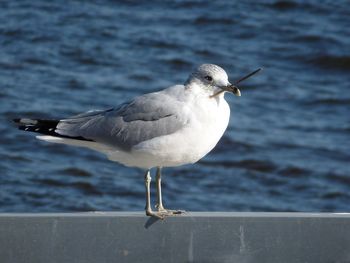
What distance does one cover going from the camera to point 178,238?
341 centimetres

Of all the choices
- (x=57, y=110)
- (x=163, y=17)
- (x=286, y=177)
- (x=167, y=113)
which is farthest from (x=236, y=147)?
(x=167, y=113)

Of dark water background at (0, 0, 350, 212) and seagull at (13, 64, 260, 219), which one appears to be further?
dark water background at (0, 0, 350, 212)

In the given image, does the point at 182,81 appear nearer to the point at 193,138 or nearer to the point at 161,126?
the point at 161,126

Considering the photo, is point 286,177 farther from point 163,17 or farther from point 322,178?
point 163,17

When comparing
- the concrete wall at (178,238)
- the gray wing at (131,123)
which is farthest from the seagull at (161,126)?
the concrete wall at (178,238)

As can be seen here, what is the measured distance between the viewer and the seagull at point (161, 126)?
367 centimetres

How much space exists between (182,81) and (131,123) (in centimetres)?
530

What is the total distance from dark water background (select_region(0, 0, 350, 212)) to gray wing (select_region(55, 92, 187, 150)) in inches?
129

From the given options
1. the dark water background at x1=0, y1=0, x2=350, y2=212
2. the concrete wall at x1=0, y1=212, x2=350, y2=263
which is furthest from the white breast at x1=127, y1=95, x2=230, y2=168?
the dark water background at x1=0, y1=0, x2=350, y2=212

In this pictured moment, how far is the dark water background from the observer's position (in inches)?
301

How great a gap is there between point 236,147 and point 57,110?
5.66 feet

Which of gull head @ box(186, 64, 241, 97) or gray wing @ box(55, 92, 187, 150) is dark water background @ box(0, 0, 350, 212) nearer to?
gray wing @ box(55, 92, 187, 150)

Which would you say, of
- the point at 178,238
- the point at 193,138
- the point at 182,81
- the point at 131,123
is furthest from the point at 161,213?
the point at 182,81

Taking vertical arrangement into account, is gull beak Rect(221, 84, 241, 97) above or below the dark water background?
above
